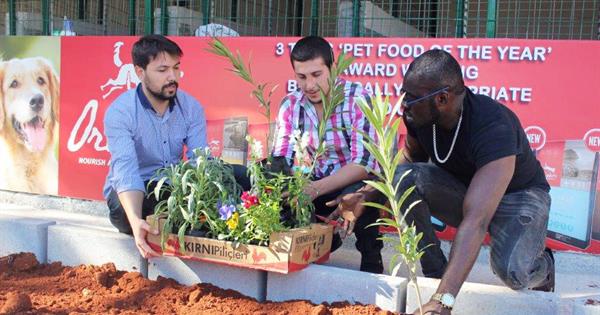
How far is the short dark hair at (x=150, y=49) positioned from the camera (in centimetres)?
327

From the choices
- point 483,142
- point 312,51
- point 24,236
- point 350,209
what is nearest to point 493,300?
point 483,142

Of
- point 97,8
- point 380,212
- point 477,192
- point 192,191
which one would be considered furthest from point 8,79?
point 477,192

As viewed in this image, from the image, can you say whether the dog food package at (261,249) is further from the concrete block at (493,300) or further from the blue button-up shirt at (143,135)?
the concrete block at (493,300)

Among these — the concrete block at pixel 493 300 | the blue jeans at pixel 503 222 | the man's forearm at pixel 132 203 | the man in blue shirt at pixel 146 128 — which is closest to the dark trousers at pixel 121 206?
the man in blue shirt at pixel 146 128

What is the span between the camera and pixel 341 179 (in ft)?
10.3

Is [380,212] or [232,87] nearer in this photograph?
[380,212]

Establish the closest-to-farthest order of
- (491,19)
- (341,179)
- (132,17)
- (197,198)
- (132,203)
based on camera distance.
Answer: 1. (197,198)
2. (132,203)
3. (341,179)
4. (491,19)
5. (132,17)

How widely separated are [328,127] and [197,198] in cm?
85

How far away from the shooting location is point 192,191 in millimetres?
2838

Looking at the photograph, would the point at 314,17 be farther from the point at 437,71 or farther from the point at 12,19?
the point at 12,19

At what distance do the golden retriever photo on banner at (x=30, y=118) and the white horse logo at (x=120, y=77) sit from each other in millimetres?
521

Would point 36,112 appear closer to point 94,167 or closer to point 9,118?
point 9,118

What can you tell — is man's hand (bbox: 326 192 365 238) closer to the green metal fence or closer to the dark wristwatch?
the dark wristwatch

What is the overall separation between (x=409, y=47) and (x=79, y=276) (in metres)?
2.54
